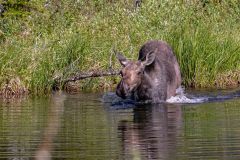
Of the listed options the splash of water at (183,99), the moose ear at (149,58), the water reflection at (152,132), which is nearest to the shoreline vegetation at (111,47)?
the splash of water at (183,99)

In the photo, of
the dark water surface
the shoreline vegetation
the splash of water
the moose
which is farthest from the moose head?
the shoreline vegetation

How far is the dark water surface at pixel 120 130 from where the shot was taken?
8831 millimetres

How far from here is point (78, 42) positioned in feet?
66.6

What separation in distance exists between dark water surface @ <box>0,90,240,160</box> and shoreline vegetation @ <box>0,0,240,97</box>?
2.16 metres

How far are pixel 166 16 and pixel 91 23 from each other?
2.28 metres

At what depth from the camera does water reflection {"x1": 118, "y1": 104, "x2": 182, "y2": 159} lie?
29.1ft

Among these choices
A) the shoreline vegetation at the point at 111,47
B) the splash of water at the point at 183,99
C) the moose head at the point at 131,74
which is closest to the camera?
the moose head at the point at 131,74

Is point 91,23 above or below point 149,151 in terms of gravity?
above

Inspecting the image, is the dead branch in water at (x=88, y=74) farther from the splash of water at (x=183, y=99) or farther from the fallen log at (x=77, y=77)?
the splash of water at (x=183, y=99)

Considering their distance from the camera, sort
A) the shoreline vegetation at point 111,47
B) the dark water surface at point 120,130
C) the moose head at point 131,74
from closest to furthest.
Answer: the dark water surface at point 120,130 → the moose head at point 131,74 → the shoreline vegetation at point 111,47

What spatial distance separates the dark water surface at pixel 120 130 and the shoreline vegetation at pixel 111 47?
85.1 inches

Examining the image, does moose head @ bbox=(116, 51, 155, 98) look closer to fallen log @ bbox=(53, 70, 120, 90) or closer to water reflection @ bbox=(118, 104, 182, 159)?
water reflection @ bbox=(118, 104, 182, 159)

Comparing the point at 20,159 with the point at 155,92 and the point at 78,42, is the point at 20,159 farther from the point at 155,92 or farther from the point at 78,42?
the point at 78,42

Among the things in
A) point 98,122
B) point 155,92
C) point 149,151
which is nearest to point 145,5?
point 155,92
